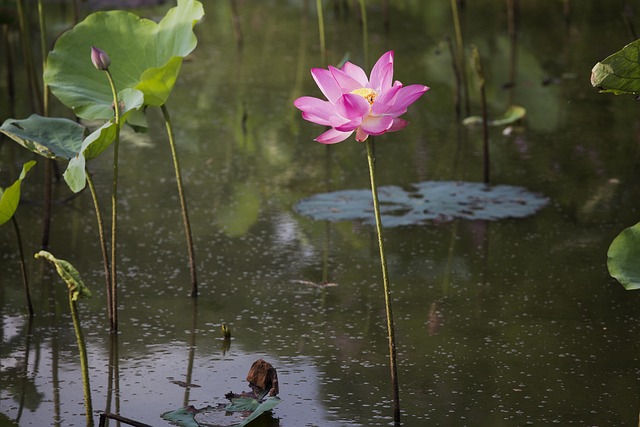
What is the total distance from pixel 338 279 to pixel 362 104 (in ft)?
2.74

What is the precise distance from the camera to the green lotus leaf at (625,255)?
1610mm

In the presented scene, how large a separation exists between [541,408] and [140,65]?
1.05 metres

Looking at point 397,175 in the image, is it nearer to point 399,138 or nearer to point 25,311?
point 399,138

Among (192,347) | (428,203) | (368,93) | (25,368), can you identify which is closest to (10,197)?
(25,368)

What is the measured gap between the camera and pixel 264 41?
509cm

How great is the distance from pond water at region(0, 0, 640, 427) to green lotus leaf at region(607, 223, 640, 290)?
0.20 metres

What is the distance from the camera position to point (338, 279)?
2.24 m

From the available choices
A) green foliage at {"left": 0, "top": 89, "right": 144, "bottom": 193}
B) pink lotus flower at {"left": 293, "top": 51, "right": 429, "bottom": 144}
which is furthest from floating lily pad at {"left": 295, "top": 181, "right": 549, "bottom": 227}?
pink lotus flower at {"left": 293, "top": 51, "right": 429, "bottom": 144}

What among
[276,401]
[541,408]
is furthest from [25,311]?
[541,408]

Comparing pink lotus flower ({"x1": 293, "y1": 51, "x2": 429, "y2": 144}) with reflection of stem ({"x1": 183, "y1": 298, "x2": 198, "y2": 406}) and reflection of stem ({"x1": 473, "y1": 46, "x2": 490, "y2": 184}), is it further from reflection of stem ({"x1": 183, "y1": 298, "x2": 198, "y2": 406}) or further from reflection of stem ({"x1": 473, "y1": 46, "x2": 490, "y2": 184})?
reflection of stem ({"x1": 473, "y1": 46, "x2": 490, "y2": 184})

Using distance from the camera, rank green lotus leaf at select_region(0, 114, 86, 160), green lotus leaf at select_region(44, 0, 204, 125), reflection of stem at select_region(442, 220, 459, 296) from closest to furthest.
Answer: green lotus leaf at select_region(0, 114, 86, 160), green lotus leaf at select_region(44, 0, 204, 125), reflection of stem at select_region(442, 220, 459, 296)

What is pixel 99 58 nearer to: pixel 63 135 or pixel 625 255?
pixel 63 135

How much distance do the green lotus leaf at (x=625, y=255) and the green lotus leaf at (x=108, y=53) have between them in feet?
2.99

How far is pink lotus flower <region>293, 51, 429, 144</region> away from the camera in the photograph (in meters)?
1.47
